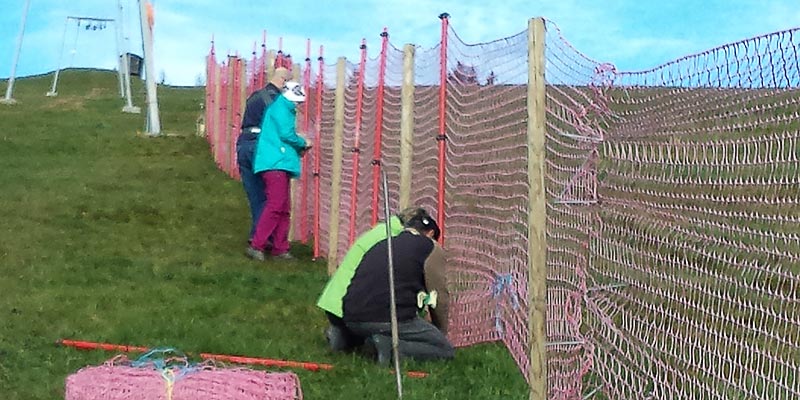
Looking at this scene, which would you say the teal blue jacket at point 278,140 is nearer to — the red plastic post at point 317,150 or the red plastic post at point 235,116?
the red plastic post at point 317,150

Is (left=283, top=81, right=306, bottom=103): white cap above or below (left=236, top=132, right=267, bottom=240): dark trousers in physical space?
above

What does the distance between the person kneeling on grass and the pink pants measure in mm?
3763

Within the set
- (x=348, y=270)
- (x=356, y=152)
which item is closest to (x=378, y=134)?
(x=356, y=152)

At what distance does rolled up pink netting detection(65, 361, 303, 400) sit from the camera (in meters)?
4.62

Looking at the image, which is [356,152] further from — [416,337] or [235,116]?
[235,116]

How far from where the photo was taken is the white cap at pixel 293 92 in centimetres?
1074

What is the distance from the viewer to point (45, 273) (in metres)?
9.68

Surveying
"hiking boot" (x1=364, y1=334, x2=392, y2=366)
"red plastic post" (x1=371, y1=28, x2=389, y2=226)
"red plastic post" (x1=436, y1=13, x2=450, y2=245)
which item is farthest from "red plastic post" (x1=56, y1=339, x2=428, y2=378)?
"red plastic post" (x1=371, y1=28, x2=389, y2=226)

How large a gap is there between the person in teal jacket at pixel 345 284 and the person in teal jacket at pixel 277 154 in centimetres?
358

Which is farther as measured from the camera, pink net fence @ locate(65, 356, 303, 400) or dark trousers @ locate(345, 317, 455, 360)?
dark trousers @ locate(345, 317, 455, 360)

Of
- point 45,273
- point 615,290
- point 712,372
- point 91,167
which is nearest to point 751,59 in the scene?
point 712,372

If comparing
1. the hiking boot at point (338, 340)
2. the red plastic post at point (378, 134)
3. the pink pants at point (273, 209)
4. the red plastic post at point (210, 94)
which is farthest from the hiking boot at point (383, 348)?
the red plastic post at point (210, 94)

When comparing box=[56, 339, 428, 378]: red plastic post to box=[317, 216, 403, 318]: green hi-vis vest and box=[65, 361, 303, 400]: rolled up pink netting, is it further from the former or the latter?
box=[65, 361, 303, 400]: rolled up pink netting

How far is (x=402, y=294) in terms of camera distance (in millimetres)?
6941
